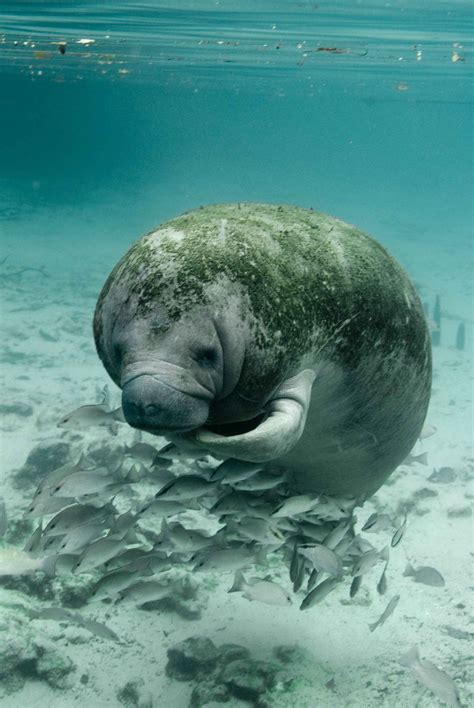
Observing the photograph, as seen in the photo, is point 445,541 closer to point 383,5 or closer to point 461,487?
point 461,487

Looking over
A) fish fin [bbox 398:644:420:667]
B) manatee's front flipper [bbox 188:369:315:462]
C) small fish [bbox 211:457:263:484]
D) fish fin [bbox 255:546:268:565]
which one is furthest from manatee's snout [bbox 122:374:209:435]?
fish fin [bbox 398:644:420:667]

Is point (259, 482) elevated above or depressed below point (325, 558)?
above

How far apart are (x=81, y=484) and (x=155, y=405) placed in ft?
7.06

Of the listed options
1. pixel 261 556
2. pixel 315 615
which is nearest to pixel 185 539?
pixel 261 556

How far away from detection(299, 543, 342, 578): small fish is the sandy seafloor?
60.5 inches

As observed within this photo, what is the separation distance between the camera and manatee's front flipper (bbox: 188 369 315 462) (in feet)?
7.52

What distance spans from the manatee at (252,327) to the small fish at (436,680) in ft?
6.89

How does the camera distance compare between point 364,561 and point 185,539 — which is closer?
point 185,539

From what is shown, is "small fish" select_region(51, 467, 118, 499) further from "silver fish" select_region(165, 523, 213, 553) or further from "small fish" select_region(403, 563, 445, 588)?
"small fish" select_region(403, 563, 445, 588)

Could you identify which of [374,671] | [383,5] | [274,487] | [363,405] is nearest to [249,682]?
[374,671]

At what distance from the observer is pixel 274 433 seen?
2330mm

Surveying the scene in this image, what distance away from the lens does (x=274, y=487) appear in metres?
4.21

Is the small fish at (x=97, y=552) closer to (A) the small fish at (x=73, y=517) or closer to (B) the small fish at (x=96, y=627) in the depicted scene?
(A) the small fish at (x=73, y=517)

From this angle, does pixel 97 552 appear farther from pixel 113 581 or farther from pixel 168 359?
pixel 168 359
